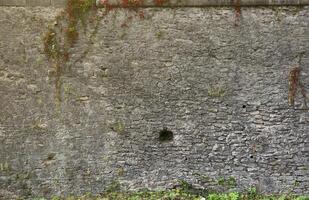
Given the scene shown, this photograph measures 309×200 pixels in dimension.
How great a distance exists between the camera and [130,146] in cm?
1316

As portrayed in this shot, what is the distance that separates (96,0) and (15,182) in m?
3.29

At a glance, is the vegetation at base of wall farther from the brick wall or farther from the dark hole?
the brick wall

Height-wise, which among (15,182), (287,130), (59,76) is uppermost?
(59,76)

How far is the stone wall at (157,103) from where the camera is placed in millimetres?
13148

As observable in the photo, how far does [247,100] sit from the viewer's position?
13234mm

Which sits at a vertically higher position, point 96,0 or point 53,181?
point 96,0

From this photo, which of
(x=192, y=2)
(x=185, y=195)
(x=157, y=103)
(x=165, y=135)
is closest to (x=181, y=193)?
(x=185, y=195)

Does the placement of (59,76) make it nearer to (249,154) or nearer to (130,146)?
(130,146)

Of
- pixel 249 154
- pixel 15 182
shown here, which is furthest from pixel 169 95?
pixel 15 182

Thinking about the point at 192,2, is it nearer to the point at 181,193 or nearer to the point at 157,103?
the point at 157,103

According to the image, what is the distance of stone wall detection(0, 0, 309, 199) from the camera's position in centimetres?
1315

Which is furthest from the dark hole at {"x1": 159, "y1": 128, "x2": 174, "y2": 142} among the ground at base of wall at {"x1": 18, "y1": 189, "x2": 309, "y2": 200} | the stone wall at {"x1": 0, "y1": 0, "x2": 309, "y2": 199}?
the ground at base of wall at {"x1": 18, "y1": 189, "x2": 309, "y2": 200}

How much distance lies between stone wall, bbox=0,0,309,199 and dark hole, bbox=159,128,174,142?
0.07 meters

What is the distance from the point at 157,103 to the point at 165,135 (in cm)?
55
